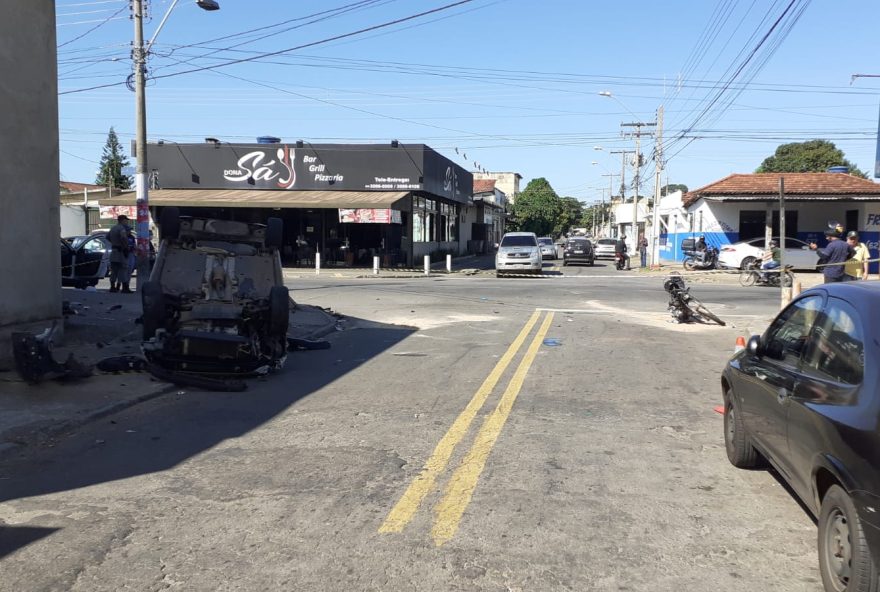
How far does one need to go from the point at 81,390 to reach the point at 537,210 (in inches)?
2999

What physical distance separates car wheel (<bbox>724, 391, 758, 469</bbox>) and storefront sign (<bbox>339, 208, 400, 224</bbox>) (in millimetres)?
26122

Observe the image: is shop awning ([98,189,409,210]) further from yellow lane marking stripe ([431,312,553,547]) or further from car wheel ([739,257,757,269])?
yellow lane marking stripe ([431,312,553,547])

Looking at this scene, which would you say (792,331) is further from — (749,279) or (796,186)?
(796,186)

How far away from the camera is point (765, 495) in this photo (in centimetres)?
500

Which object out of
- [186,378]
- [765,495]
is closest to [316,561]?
[765,495]

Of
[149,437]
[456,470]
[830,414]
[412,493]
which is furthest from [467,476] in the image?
[149,437]

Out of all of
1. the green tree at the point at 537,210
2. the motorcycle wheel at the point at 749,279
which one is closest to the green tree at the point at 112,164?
the green tree at the point at 537,210

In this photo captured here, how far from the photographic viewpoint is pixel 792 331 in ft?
15.5

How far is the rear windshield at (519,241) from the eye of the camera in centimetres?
3105

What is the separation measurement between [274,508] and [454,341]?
7.87 m

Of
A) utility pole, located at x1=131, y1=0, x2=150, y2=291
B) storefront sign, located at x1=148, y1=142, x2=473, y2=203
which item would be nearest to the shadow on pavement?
utility pole, located at x1=131, y1=0, x2=150, y2=291

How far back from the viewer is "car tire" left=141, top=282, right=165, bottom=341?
8.38m

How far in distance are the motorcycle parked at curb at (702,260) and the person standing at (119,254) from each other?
25.6 m

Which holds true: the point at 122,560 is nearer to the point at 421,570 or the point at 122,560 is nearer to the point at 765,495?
the point at 421,570
